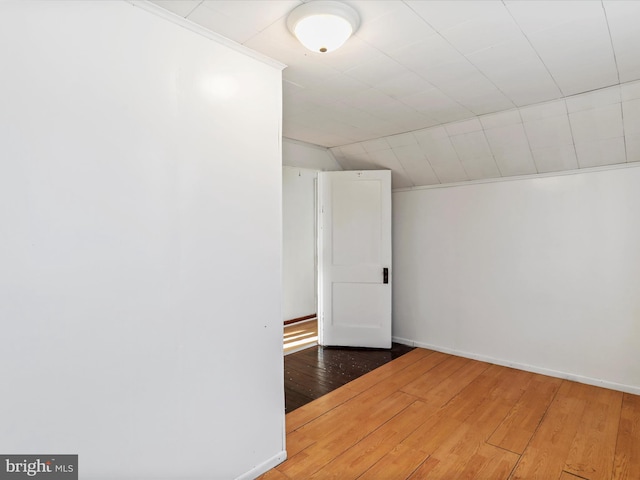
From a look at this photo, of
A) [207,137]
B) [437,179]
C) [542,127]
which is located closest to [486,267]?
[437,179]

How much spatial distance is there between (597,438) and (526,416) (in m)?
0.40

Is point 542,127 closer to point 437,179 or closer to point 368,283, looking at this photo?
point 437,179

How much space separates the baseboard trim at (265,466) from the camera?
181cm

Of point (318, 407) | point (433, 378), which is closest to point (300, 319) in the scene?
point (433, 378)

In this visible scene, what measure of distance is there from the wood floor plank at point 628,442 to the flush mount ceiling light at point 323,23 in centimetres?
Result: 269

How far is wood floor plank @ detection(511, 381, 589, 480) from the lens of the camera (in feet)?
6.23

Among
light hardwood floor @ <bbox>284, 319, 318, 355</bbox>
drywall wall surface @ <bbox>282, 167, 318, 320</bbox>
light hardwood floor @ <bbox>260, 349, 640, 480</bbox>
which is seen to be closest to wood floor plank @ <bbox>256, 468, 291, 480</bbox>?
light hardwood floor @ <bbox>260, 349, 640, 480</bbox>

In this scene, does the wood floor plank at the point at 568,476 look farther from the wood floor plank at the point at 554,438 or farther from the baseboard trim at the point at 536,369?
the baseboard trim at the point at 536,369

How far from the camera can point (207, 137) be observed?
166 centimetres

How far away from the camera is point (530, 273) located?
325cm

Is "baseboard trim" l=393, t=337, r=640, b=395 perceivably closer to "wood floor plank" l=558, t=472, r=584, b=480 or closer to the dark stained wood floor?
the dark stained wood floor

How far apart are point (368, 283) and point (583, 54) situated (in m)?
2.76

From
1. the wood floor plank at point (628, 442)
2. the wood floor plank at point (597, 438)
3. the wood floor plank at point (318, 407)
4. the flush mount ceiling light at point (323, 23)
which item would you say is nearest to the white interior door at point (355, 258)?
the wood floor plank at point (318, 407)

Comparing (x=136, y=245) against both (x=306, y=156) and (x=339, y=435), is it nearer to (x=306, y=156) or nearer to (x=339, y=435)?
(x=339, y=435)
